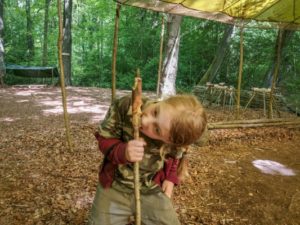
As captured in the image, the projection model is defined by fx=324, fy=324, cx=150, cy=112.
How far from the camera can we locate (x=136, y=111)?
4.85 feet

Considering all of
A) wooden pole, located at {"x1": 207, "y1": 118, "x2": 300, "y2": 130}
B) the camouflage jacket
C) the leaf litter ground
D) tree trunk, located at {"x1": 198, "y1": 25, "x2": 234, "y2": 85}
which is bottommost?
the leaf litter ground

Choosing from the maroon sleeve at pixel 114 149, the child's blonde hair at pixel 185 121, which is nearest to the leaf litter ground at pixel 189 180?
the maroon sleeve at pixel 114 149

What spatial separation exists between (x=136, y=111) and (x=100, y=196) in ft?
2.52

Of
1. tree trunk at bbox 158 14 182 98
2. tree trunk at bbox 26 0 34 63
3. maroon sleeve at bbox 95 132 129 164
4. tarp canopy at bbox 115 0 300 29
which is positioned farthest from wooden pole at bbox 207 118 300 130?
tree trunk at bbox 26 0 34 63

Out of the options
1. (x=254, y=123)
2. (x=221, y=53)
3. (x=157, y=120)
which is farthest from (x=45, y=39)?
(x=157, y=120)

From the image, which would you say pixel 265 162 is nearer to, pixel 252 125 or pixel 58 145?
pixel 252 125

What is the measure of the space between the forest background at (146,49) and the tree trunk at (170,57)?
12.4 ft

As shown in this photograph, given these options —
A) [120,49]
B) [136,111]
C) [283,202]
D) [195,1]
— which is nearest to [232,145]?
[283,202]

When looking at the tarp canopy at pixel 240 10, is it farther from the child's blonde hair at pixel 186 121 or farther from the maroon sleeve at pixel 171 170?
the child's blonde hair at pixel 186 121

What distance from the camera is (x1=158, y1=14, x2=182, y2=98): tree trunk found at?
898cm

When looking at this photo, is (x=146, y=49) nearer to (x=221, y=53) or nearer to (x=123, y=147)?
(x=221, y=53)

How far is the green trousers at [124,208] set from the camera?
198 centimetres

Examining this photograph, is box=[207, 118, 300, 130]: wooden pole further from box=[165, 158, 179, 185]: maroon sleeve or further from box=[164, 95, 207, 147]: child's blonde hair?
box=[164, 95, 207, 147]: child's blonde hair

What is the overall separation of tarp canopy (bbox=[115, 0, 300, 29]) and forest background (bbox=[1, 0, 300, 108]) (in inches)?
212
